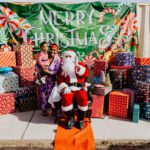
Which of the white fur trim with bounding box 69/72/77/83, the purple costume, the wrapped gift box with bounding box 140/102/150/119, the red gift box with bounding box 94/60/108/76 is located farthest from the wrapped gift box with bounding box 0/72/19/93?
the wrapped gift box with bounding box 140/102/150/119

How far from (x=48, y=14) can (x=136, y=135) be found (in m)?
3.91

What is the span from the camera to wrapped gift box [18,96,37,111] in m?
5.17

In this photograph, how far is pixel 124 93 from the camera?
4809 millimetres

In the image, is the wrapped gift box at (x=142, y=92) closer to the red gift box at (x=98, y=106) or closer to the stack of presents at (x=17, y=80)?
the red gift box at (x=98, y=106)

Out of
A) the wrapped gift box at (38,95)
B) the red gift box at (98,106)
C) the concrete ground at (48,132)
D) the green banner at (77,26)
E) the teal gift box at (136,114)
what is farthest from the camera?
the green banner at (77,26)

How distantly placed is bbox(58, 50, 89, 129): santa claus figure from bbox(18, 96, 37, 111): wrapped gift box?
117cm

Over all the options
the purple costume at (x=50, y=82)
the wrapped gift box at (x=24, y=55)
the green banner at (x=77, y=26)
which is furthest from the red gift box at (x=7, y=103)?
the green banner at (x=77, y=26)

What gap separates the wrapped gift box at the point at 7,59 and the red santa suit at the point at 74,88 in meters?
1.76

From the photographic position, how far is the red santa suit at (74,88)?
420 cm

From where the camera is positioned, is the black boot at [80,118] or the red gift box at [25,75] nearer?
the black boot at [80,118]

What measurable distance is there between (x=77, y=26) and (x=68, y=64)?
2288 millimetres

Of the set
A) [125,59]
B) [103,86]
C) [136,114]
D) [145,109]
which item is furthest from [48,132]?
[125,59]

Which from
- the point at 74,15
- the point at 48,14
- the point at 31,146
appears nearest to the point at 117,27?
the point at 74,15

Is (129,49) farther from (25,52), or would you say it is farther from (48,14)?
(25,52)
